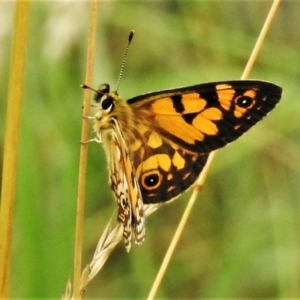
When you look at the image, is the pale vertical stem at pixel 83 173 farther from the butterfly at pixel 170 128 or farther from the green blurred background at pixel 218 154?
the green blurred background at pixel 218 154

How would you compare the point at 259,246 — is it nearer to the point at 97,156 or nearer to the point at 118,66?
the point at 97,156

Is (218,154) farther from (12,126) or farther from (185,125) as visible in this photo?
(12,126)

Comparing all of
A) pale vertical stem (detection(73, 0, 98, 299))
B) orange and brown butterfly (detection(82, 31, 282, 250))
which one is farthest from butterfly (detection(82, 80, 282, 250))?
pale vertical stem (detection(73, 0, 98, 299))

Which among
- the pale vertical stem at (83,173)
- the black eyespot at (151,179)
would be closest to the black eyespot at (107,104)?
the black eyespot at (151,179)

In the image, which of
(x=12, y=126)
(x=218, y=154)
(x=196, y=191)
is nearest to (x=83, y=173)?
(x=12, y=126)

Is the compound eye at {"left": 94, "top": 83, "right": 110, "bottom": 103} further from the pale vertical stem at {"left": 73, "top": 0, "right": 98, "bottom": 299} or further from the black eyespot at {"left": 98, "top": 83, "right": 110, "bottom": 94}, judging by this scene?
the pale vertical stem at {"left": 73, "top": 0, "right": 98, "bottom": 299}

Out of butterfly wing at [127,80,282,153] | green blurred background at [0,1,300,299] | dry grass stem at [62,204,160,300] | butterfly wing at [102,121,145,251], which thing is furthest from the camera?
green blurred background at [0,1,300,299]
